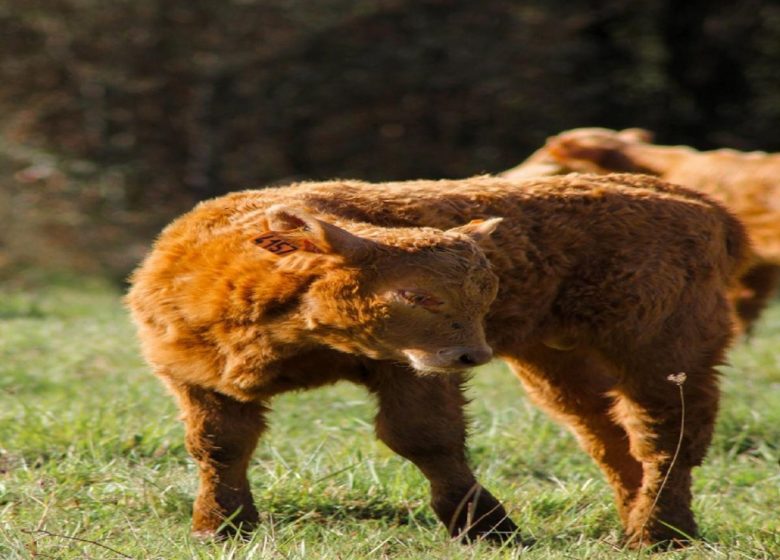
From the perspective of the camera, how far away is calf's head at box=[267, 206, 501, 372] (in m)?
4.15

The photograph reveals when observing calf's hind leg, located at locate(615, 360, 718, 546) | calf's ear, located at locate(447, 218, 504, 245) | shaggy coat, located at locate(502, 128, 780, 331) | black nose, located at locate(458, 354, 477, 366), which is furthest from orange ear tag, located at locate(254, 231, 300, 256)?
shaggy coat, located at locate(502, 128, 780, 331)

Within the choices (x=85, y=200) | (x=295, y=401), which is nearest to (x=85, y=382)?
(x=295, y=401)

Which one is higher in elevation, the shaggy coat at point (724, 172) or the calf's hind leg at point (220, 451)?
the calf's hind leg at point (220, 451)

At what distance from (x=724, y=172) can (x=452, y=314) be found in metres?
5.93

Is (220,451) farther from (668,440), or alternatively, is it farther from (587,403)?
(668,440)

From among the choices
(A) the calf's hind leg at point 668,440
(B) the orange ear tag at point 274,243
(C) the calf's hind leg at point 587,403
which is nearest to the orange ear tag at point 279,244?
(B) the orange ear tag at point 274,243

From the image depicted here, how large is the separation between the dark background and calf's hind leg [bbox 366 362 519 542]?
37.4ft

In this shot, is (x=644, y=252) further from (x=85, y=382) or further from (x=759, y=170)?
(x=759, y=170)

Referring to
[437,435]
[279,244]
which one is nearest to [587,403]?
[437,435]

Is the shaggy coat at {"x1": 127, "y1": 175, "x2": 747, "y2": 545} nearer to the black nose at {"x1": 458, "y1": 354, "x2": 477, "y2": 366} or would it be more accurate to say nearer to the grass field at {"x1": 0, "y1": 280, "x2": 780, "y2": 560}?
the black nose at {"x1": 458, "y1": 354, "x2": 477, "y2": 366}

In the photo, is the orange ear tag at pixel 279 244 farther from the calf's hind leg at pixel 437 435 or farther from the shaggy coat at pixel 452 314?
the calf's hind leg at pixel 437 435

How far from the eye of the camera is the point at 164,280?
15.3ft

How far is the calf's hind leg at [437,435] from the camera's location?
459cm

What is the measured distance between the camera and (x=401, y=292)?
4.16 m
